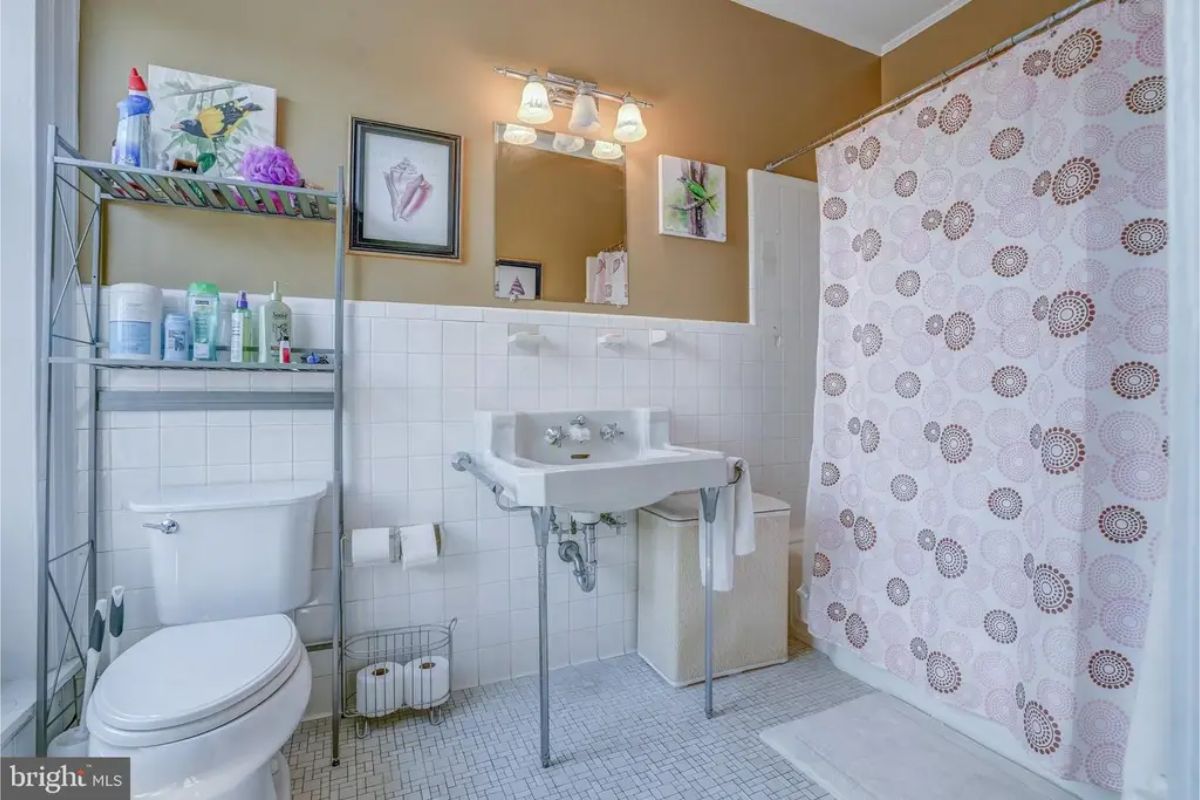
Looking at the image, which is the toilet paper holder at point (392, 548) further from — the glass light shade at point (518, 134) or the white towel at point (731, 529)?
the glass light shade at point (518, 134)

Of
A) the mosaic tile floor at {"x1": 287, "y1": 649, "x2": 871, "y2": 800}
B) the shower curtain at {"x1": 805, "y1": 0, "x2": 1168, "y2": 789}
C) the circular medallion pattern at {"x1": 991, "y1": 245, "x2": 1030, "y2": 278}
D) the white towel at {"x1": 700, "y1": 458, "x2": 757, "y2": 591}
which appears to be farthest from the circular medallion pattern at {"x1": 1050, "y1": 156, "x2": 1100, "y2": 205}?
the mosaic tile floor at {"x1": 287, "y1": 649, "x2": 871, "y2": 800}

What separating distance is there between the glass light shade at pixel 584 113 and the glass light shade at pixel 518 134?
0.16m

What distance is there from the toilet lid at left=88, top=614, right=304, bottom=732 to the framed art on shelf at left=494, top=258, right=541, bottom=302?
1.21 meters

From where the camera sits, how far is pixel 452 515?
6.23 ft

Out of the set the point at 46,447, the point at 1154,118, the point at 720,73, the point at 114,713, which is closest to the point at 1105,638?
the point at 1154,118

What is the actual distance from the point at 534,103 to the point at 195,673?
74.4 inches

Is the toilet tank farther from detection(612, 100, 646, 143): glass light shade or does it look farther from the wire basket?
detection(612, 100, 646, 143): glass light shade

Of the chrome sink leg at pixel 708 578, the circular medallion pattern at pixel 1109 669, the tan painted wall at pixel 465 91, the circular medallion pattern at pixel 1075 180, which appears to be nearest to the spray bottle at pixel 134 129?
the tan painted wall at pixel 465 91

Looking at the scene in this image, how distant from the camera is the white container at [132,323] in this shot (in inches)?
53.3

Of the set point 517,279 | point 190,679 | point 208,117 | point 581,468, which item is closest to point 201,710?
point 190,679

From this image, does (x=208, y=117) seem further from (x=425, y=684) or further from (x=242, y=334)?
(x=425, y=684)

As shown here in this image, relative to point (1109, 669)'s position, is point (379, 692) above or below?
below

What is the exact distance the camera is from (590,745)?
1636 millimetres

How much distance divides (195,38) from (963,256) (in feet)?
7.67
